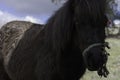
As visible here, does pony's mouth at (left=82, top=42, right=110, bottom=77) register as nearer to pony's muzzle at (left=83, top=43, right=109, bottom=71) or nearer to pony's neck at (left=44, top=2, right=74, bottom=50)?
pony's muzzle at (left=83, top=43, right=109, bottom=71)

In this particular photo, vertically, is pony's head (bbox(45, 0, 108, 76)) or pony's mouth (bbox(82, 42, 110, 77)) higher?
pony's head (bbox(45, 0, 108, 76))

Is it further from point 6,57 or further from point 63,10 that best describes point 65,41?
point 6,57

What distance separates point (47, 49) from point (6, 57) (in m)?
1.73

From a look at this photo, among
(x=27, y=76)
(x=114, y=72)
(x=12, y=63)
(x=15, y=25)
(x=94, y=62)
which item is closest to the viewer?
(x=94, y=62)

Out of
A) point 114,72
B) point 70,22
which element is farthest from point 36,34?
point 114,72

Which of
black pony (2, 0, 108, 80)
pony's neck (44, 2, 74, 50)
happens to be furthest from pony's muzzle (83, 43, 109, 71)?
pony's neck (44, 2, 74, 50)

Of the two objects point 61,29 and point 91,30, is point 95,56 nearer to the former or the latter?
point 91,30

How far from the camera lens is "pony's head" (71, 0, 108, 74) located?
5.29m

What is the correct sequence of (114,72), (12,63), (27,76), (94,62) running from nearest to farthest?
(94,62) → (27,76) → (12,63) → (114,72)

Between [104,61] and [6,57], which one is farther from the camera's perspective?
[6,57]

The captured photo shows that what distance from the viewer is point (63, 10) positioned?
19.5 feet

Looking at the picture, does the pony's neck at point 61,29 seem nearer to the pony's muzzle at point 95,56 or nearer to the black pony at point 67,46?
the black pony at point 67,46

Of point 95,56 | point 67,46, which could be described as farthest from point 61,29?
point 95,56

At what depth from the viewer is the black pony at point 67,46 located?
5.41 m
